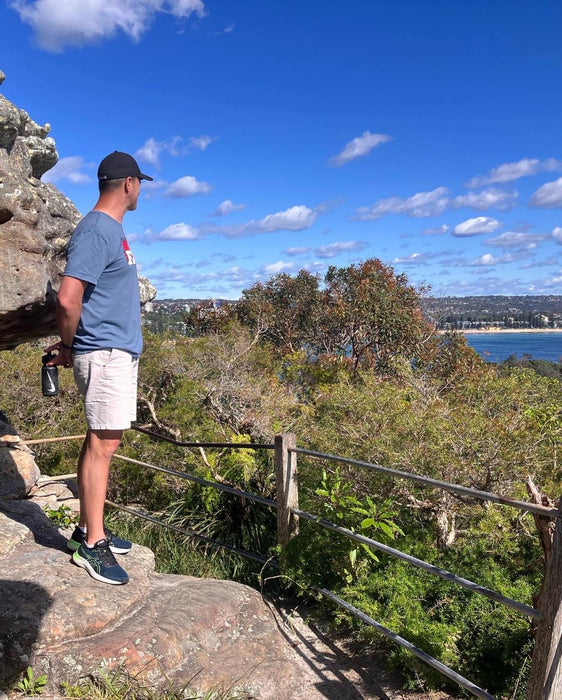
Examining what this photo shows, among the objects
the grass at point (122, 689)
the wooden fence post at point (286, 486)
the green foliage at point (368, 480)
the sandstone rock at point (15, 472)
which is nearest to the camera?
the grass at point (122, 689)

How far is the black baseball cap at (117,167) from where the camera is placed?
10.6 feet

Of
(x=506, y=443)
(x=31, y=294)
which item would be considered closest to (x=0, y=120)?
(x=31, y=294)

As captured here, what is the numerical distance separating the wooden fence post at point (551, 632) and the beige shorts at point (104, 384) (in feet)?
6.83

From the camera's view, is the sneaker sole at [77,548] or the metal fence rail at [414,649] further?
the sneaker sole at [77,548]

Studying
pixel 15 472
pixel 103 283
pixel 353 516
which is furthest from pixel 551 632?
pixel 15 472

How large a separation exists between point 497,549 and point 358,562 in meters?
0.89

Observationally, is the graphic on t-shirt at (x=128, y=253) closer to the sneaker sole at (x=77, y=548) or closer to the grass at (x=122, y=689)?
the sneaker sole at (x=77, y=548)

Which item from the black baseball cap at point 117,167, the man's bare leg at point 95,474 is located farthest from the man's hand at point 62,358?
the black baseball cap at point 117,167

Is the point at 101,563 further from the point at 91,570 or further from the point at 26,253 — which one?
the point at 26,253

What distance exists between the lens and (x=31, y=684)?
Result: 2.71m

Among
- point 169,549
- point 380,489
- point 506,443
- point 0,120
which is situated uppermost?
point 0,120

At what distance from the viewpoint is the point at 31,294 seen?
3740 mm

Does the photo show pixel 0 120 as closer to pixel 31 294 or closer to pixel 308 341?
pixel 31 294

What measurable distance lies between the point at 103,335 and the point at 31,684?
160 centimetres
